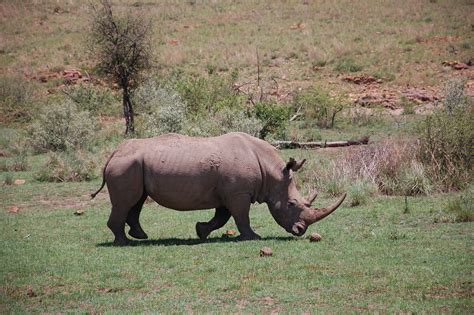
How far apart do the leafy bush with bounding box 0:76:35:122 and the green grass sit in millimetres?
24694

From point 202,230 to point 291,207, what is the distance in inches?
63.4

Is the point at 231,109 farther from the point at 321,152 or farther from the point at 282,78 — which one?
the point at 282,78

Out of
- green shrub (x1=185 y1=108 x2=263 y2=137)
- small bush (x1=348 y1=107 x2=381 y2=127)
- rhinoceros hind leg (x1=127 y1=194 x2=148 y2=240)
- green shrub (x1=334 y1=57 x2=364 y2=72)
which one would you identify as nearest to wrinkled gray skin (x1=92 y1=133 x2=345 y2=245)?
rhinoceros hind leg (x1=127 y1=194 x2=148 y2=240)

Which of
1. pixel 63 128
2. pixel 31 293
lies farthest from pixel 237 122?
pixel 31 293

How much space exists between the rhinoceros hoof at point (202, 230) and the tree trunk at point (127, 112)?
18061 millimetres

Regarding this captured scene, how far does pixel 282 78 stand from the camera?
148ft

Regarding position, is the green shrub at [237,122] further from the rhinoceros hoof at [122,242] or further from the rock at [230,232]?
the rhinoceros hoof at [122,242]

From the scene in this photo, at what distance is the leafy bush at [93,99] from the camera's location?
1452 inches

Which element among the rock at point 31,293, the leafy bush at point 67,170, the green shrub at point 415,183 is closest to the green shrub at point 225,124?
the leafy bush at point 67,170

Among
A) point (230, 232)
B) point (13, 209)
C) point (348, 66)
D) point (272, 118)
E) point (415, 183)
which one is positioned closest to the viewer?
point (230, 232)

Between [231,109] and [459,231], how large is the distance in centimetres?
1531

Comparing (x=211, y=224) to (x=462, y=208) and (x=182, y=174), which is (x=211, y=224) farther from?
(x=462, y=208)

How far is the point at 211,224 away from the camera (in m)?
13.3

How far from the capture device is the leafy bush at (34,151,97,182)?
22328mm
